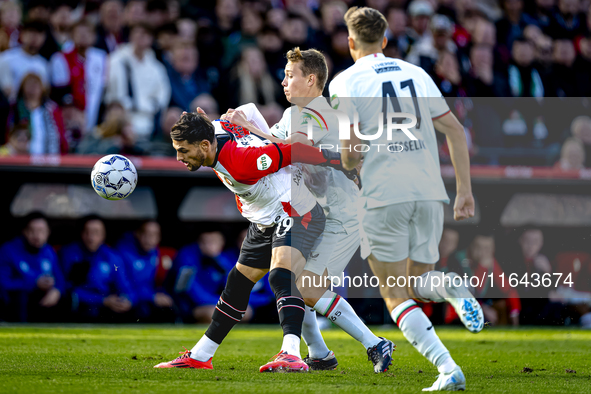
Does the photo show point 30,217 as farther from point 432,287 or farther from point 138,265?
point 432,287

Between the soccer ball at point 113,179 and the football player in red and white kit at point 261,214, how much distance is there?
1066mm

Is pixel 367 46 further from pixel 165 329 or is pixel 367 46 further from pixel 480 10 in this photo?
pixel 480 10

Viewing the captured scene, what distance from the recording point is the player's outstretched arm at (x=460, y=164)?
4246 millimetres

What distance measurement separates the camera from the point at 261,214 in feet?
16.9

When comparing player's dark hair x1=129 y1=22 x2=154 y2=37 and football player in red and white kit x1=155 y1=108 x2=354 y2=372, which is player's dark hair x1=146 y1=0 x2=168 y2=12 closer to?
player's dark hair x1=129 y1=22 x2=154 y2=37

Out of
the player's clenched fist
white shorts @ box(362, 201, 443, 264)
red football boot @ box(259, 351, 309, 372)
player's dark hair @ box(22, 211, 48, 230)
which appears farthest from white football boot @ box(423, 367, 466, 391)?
player's dark hair @ box(22, 211, 48, 230)

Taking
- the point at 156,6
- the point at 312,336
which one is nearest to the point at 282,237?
the point at 312,336

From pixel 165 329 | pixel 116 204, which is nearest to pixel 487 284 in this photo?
pixel 165 329

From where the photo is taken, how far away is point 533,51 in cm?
1217

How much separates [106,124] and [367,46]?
5617 mm

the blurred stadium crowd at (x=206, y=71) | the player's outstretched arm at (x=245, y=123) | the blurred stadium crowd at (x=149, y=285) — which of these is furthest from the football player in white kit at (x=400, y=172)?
the blurred stadium crowd at (x=206, y=71)

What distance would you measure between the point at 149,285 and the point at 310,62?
15.5ft

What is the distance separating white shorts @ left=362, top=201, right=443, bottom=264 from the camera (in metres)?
4.14

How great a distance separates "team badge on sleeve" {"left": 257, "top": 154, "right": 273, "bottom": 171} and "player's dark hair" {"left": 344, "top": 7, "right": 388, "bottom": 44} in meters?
1.02
